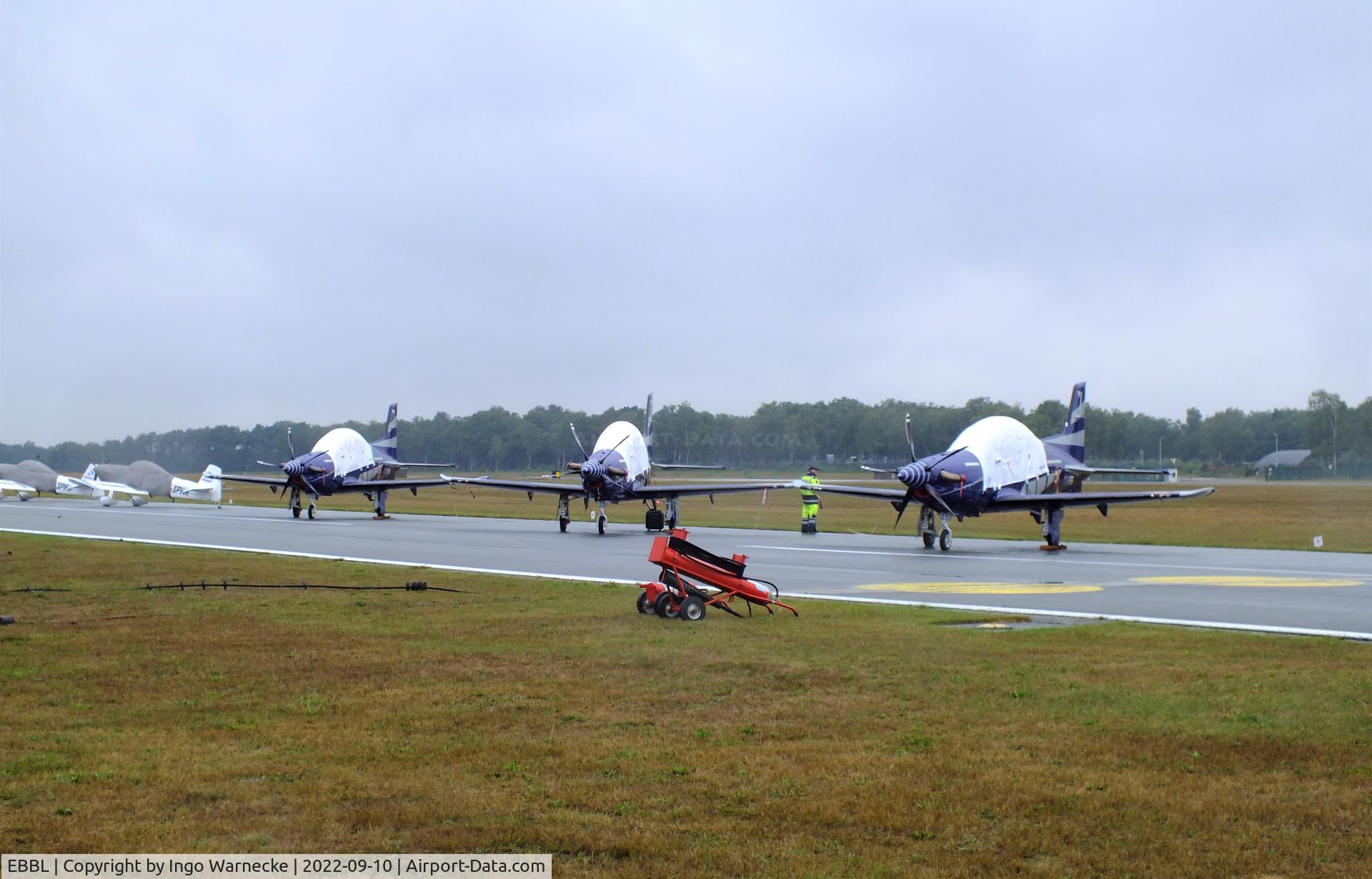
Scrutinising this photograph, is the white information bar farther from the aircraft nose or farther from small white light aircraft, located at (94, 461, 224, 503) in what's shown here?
small white light aircraft, located at (94, 461, 224, 503)

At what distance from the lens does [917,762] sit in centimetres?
754

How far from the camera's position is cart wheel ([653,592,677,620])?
15062 millimetres

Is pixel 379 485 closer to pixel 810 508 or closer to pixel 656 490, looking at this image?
pixel 656 490

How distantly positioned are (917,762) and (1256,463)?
130 metres

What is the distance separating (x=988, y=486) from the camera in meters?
32.0

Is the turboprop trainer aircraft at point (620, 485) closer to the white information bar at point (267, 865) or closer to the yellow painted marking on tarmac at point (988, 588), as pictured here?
the yellow painted marking on tarmac at point (988, 588)

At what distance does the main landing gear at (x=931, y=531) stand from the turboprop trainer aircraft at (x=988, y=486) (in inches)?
0.8

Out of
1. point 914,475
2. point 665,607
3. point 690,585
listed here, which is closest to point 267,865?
point 665,607

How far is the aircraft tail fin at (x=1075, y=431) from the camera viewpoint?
38031 mm

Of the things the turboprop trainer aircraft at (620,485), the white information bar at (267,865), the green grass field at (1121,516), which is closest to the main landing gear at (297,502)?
the green grass field at (1121,516)

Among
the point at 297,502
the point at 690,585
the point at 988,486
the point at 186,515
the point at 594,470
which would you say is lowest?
the point at 186,515

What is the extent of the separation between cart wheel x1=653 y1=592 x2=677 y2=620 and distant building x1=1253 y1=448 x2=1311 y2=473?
118 metres

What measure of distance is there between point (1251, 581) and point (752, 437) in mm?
80191

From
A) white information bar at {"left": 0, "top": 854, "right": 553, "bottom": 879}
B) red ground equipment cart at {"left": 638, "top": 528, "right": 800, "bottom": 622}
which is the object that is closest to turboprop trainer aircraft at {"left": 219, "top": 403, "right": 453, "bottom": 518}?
red ground equipment cart at {"left": 638, "top": 528, "right": 800, "bottom": 622}
